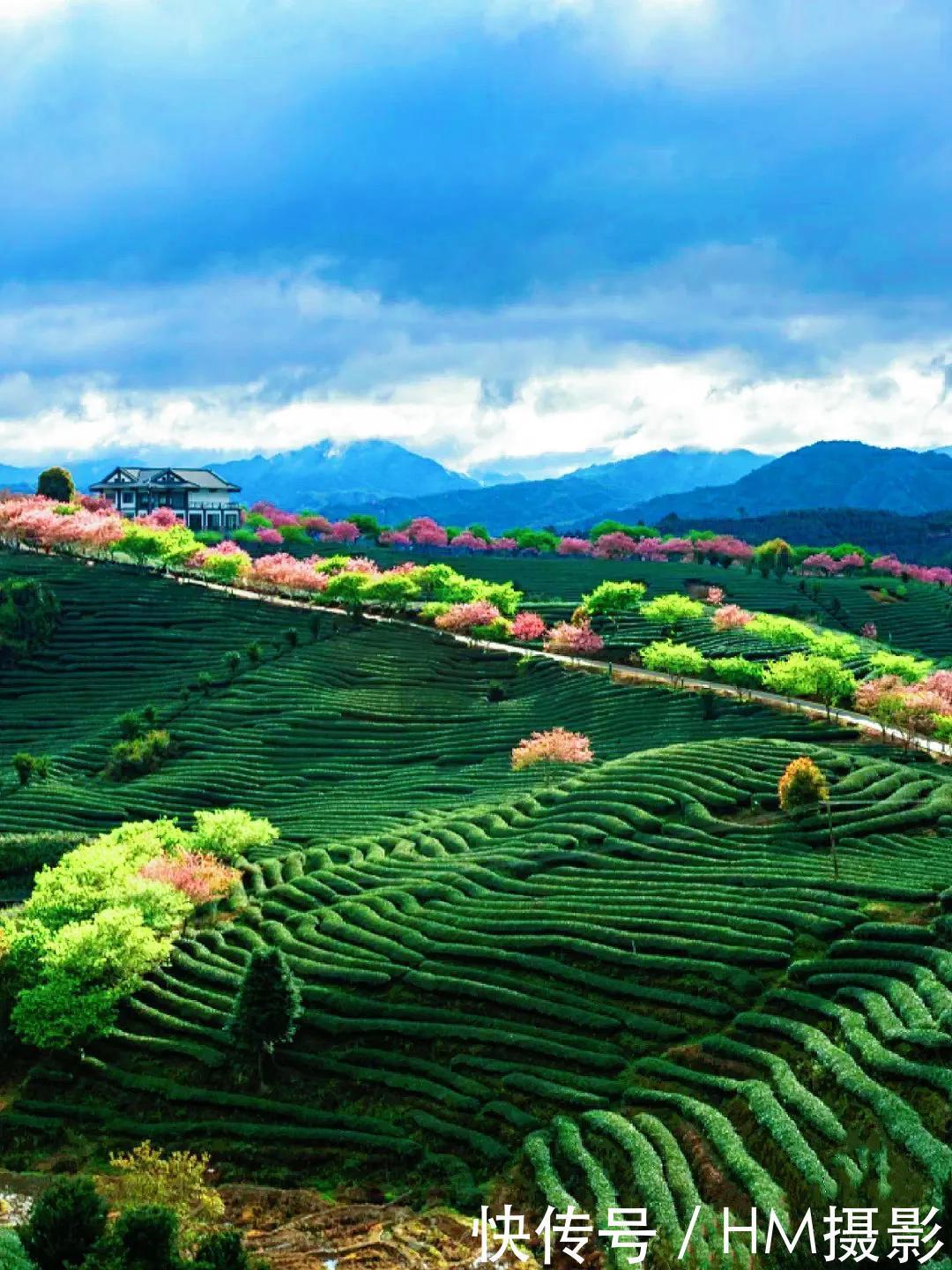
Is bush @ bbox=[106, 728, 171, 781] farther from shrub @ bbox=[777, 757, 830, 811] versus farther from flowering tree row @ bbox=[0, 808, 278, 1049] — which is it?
shrub @ bbox=[777, 757, 830, 811]

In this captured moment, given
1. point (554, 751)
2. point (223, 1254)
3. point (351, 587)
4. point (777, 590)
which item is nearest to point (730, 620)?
point (351, 587)

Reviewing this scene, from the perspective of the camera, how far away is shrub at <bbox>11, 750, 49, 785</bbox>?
90.4 metres

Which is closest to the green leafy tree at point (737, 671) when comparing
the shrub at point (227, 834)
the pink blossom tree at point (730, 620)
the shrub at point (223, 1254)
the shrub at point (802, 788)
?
the pink blossom tree at point (730, 620)

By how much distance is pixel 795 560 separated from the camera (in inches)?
7800

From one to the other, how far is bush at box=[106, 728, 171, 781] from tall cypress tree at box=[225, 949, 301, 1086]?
52085mm

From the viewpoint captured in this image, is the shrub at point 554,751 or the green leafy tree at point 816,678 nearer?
the shrub at point 554,751

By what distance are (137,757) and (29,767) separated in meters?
8.02

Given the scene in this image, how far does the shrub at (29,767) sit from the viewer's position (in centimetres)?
9038

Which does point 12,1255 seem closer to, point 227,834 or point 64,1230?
point 64,1230

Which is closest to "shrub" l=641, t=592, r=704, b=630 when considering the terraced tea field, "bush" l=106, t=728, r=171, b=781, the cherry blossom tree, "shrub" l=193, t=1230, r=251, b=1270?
the cherry blossom tree

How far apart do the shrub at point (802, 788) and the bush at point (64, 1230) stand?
1623 inches

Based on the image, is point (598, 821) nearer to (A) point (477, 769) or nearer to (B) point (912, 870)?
(B) point (912, 870)

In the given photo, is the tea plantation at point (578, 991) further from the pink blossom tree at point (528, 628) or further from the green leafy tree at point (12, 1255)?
the pink blossom tree at point (528, 628)

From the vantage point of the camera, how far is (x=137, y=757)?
93.6m
